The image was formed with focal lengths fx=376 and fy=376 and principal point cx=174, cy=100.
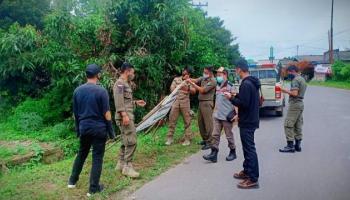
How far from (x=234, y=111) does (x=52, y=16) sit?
648cm

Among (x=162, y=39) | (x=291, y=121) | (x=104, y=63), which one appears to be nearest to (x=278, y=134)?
(x=291, y=121)

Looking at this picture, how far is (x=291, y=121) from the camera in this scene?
812 cm

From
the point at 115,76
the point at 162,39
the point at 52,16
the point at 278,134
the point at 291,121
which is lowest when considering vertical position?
the point at 278,134

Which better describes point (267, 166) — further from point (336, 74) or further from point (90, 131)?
point (336, 74)

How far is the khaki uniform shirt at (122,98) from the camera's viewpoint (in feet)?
20.7

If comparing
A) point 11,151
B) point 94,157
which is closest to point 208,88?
point 94,157

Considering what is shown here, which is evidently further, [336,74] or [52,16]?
[336,74]

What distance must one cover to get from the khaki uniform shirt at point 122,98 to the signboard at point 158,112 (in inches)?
56.5

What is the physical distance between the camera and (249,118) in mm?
5957

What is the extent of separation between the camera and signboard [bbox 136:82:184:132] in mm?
8156

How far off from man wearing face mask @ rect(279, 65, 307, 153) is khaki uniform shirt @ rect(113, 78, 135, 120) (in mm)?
3529

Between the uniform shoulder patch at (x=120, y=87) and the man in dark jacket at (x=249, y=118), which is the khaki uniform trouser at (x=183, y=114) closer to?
the uniform shoulder patch at (x=120, y=87)

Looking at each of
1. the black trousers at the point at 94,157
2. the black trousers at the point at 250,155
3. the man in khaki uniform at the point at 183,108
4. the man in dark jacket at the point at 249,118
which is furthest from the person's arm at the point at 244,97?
the man in khaki uniform at the point at 183,108

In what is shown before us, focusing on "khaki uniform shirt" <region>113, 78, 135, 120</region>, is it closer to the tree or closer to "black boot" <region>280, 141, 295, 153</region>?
"black boot" <region>280, 141, 295, 153</region>
